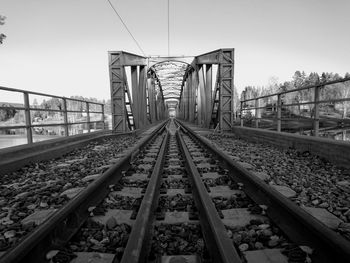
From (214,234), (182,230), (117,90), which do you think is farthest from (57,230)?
(117,90)

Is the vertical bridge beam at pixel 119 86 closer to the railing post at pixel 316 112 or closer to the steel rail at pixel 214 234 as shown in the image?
the railing post at pixel 316 112

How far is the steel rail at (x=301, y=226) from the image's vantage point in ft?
4.84

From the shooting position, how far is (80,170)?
4250 millimetres

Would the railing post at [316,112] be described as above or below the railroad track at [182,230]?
above

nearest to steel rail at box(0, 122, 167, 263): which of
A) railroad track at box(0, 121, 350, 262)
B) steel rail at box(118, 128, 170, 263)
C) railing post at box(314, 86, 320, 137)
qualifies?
railroad track at box(0, 121, 350, 262)

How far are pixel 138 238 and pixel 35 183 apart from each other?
9.17 ft

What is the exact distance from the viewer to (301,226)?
5.93 feet

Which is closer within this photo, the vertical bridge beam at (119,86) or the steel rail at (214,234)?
the steel rail at (214,234)

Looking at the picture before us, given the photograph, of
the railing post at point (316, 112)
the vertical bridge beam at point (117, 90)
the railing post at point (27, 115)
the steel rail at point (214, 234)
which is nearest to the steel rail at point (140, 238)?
the steel rail at point (214, 234)

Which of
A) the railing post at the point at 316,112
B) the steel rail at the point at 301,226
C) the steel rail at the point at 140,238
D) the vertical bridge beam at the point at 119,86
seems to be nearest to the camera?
the steel rail at the point at 140,238

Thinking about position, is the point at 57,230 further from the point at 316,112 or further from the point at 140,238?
the point at 316,112

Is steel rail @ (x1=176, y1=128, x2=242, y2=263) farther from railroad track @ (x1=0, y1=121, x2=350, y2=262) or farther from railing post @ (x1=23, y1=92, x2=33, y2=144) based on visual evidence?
railing post @ (x1=23, y1=92, x2=33, y2=144)

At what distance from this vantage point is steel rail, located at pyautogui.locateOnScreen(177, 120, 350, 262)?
1.47 m

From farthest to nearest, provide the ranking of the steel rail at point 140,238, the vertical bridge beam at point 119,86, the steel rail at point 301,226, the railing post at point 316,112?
1. the vertical bridge beam at point 119,86
2. the railing post at point 316,112
3. the steel rail at point 301,226
4. the steel rail at point 140,238
